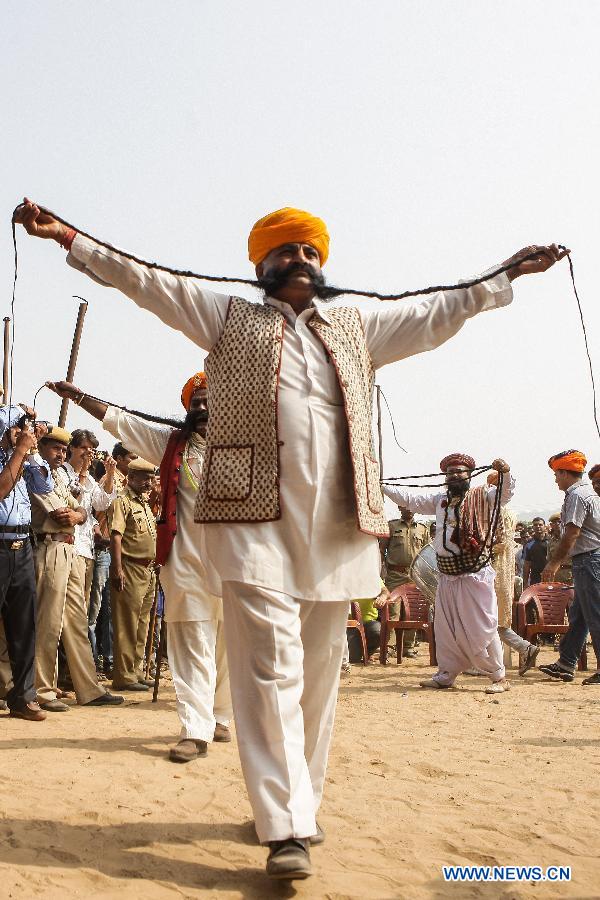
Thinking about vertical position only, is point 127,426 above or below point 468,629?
above

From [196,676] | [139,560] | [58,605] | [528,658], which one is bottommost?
[528,658]

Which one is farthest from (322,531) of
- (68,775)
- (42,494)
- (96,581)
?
(96,581)

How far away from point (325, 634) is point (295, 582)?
11.6 inches

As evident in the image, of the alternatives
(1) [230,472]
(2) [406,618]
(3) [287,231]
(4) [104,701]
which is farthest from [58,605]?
(2) [406,618]

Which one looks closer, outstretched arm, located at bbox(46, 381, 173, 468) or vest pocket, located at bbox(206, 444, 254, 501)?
vest pocket, located at bbox(206, 444, 254, 501)

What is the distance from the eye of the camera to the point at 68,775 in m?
4.59

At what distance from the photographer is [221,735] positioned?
5777mm

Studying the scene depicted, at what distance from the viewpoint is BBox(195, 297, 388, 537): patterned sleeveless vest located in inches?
132

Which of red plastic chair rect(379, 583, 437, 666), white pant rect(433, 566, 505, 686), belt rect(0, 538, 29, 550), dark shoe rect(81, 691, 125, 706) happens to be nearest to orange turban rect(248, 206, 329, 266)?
belt rect(0, 538, 29, 550)

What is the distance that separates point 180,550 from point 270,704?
272cm

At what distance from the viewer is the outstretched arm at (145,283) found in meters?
3.44

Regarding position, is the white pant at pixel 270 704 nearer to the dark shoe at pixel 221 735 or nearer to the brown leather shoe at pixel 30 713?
the dark shoe at pixel 221 735

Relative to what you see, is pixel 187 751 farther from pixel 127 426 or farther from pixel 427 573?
pixel 427 573

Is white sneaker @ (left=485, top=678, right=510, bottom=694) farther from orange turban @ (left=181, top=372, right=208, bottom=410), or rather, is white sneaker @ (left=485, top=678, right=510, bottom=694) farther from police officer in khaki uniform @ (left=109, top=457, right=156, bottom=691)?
orange turban @ (left=181, top=372, right=208, bottom=410)
